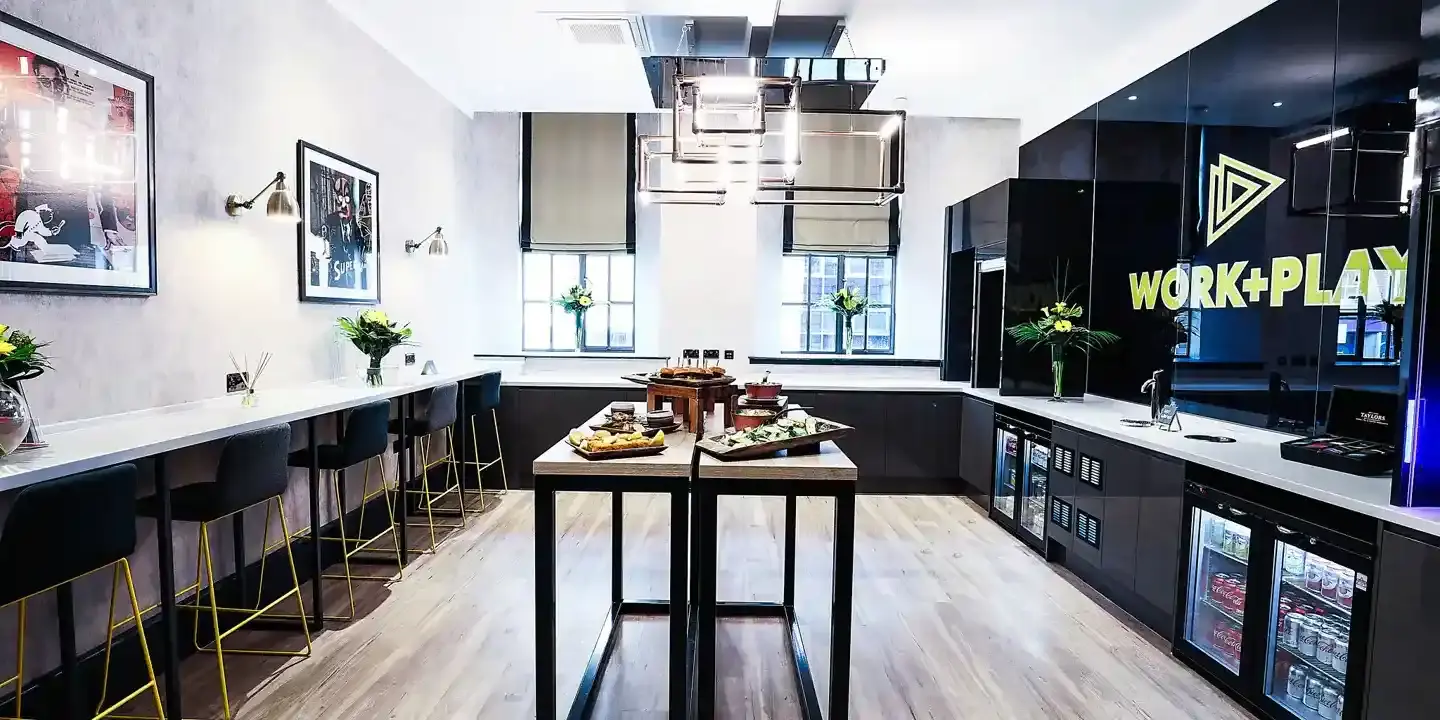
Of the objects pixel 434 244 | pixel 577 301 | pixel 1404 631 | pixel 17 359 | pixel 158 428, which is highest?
pixel 434 244

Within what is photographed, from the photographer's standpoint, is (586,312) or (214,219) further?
(586,312)

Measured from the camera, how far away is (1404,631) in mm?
2178

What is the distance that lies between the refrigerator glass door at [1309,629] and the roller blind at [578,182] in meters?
5.89

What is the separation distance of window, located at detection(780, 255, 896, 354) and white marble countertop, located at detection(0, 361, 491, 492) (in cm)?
431

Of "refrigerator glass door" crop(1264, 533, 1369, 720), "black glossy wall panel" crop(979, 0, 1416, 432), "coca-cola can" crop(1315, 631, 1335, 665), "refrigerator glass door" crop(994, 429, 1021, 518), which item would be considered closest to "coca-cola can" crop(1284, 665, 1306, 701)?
"refrigerator glass door" crop(1264, 533, 1369, 720)

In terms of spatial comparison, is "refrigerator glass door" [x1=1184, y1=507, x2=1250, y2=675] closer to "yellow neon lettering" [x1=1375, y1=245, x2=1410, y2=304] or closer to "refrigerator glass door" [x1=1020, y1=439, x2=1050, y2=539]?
"yellow neon lettering" [x1=1375, y1=245, x2=1410, y2=304]

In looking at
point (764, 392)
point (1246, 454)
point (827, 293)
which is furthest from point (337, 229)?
point (1246, 454)

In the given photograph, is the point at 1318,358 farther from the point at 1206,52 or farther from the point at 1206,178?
the point at 1206,52

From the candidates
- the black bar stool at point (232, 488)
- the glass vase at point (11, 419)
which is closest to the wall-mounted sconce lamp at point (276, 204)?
the black bar stool at point (232, 488)

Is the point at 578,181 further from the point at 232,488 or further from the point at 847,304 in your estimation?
the point at 232,488

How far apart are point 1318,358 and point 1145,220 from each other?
1.59m

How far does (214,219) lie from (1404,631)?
16.2 feet

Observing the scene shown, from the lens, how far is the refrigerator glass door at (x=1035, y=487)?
4.67 m

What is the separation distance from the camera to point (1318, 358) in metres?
3.32
